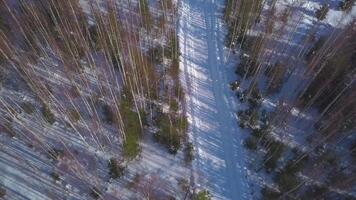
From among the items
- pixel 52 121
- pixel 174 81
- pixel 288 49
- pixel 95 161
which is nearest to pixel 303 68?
pixel 288 49

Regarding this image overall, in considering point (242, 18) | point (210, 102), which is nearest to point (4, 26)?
point (210, 102)

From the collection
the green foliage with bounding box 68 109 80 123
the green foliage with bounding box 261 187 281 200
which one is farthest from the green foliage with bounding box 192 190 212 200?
the green foliage with bounding box 68 109 80 123

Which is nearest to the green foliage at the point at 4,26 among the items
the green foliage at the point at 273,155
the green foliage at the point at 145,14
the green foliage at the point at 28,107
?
the green foliage at the point at 28,107

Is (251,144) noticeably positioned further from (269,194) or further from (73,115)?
(73,115)

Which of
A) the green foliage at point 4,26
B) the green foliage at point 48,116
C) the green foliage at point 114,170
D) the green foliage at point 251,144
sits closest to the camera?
the green foliage at point 114,170

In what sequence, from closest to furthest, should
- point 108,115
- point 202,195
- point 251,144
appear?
point 202,195 < point 251,144 < point 108,115

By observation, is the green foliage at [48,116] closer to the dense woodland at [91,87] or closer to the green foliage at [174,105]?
the dense woodland at [91,87]

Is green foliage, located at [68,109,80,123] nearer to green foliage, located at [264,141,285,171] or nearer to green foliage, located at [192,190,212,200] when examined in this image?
green foliage, located at [192,190,212,200]
